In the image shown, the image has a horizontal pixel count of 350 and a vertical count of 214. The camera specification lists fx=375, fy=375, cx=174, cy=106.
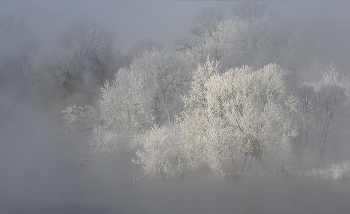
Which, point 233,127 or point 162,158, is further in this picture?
point 233,127

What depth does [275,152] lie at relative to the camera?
21828 mm

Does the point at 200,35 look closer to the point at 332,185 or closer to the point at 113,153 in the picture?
the point at 113,153

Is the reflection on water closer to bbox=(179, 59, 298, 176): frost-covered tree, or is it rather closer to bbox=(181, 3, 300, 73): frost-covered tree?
bbox=(179, 59, 298, 176): frost-covered tree

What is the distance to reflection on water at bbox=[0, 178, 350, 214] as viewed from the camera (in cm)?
1669

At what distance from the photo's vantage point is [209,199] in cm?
1817

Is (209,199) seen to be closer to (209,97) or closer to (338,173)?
(209,97)

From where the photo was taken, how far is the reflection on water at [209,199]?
16688mm

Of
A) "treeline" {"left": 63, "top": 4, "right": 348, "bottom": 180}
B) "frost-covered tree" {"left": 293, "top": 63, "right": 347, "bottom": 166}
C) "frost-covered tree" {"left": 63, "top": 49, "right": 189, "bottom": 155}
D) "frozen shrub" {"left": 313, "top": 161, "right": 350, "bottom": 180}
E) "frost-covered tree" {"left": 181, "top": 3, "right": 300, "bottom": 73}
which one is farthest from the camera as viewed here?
"frost-covered tree" {"left": 181, "top": 3, "right": 300, "bottom": 73}

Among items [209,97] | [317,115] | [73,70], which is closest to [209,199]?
[209,97]

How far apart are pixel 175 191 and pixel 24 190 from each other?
329 inches

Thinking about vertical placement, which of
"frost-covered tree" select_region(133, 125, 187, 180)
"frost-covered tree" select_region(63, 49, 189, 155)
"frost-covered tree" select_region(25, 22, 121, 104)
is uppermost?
"frost-covered tree" select_region(25, 22, 121, 104)

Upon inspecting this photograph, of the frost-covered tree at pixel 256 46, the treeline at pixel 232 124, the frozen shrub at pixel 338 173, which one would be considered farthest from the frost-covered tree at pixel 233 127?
the frost-covered tree at pixel 256 46

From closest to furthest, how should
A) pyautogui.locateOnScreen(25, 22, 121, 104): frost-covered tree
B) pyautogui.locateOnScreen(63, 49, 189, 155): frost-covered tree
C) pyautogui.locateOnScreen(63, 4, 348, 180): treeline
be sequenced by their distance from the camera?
pyautogui.locateOnScreen(63, 4, 348, 180): treeline → pyautogui.locateOnScreen(63, 49, 189, 155): frost-covered tree → pyautogui.locateOnScreen(25, 22, 121, 104): frost-covered tree

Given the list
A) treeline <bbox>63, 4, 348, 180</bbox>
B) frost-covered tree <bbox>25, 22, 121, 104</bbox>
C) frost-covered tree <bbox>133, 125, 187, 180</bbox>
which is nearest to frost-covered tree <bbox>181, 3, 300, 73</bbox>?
frost-covered tree <bbox>25, 22, 121, 104</bbox>
